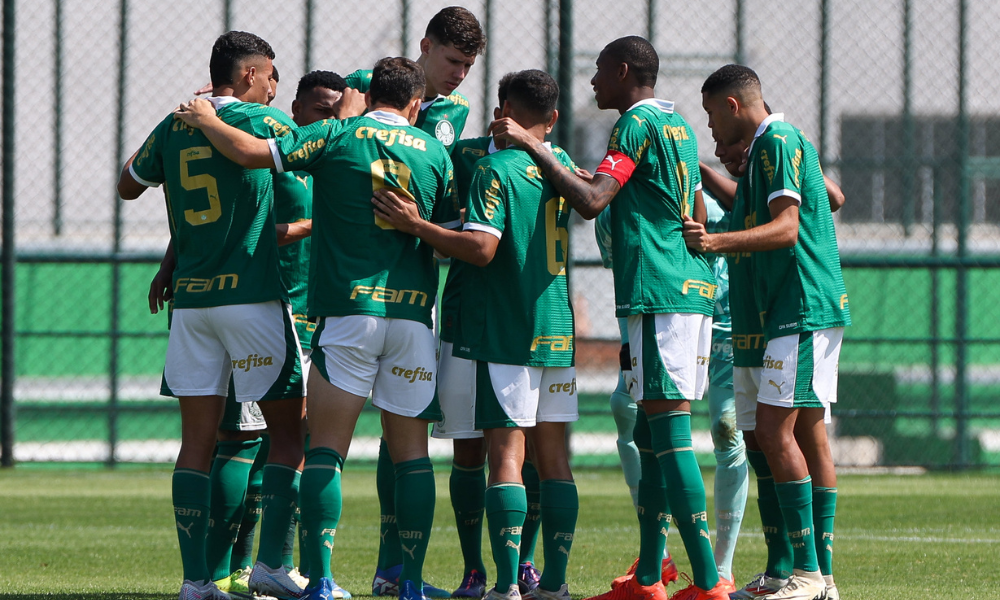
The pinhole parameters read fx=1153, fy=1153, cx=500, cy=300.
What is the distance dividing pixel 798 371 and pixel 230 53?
259 centimetres

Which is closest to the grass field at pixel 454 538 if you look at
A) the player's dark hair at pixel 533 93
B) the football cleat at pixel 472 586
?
the football cleat at pixel 472 586

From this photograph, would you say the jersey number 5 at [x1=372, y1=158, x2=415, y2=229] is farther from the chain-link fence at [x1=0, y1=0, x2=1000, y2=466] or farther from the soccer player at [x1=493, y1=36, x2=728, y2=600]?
the chain-link fence at [x1=0, y1=0, x2=1000, y2=466]

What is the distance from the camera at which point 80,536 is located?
6852mm

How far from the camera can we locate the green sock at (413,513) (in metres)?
4.29

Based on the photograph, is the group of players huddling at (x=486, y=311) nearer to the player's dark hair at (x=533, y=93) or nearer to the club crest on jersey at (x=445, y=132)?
the player's dark hair at (x=533, y=93)

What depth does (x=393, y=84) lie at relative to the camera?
4414 millimetres

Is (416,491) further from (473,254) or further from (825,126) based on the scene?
(825,126)

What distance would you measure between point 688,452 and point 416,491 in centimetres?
104

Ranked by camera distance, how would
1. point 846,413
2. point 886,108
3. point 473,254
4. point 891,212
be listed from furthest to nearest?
point 891,212, point 886,108, point 846,413, point 473,254

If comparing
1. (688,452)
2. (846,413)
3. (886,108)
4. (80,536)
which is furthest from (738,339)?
(886,108)

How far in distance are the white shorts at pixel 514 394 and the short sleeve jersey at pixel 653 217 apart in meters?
0.39

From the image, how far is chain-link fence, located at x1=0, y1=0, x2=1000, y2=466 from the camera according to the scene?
35.7 ft

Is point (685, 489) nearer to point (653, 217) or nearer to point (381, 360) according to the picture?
point (653, 217)

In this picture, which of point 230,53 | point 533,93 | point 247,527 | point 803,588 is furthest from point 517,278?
point 247,527
